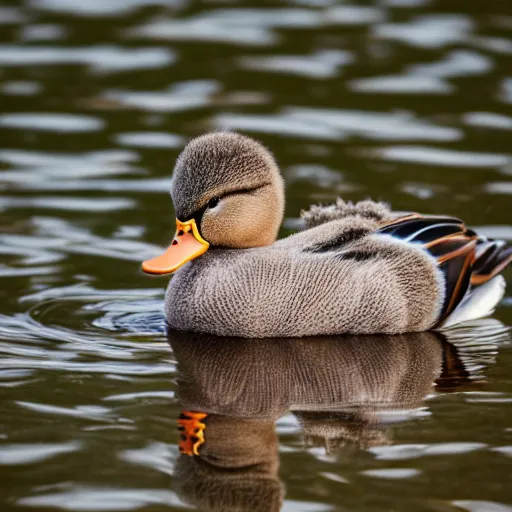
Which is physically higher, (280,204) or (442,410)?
(280,204)

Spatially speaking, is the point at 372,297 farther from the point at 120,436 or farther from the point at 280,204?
the point at 120,436

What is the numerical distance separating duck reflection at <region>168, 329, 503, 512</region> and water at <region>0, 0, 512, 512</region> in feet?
0.06

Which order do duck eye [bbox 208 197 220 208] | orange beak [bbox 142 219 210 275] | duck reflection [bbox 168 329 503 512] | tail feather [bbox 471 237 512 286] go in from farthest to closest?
1. tail feather [bbox 471 237 512 286]
2. duck eye [bbox 208 197 220 208]
3. orange beak [bbox 142 219 210 275]
4. duck reflection [bbox 168 329 503 512]

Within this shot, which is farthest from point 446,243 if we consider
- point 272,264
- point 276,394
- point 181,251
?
point 276,394

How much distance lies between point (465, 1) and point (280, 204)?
373 inches

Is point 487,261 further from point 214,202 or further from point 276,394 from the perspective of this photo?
point 276,394

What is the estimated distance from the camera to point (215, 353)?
8133 millimetres

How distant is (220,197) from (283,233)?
2.08 meters

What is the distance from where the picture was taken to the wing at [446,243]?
870cm

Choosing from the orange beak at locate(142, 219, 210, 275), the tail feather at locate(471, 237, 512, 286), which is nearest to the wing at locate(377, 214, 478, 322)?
the tail feather at locate(471, 237, 512, 286)

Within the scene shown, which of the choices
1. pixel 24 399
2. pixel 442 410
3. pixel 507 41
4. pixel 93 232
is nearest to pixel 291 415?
pixel 442 410

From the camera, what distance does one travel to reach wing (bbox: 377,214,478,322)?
870 cm

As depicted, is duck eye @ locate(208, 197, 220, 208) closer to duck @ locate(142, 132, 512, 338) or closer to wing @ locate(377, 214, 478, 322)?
duck @ locate(142, 132, 512, 338)

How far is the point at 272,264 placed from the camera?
27.3 feet
